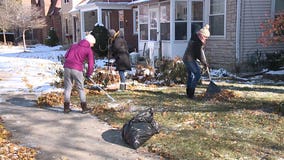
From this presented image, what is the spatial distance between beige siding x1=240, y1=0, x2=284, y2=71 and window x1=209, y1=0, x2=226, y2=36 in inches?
40.8

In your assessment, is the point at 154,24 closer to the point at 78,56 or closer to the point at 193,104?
the point at 193,104

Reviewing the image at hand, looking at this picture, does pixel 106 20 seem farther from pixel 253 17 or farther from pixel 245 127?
pixel 245 127

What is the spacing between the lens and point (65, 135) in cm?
586

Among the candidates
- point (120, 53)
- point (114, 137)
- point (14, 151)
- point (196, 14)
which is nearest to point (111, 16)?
point (196, 14)

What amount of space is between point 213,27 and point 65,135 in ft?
33.9

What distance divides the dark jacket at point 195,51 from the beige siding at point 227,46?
19.3ft

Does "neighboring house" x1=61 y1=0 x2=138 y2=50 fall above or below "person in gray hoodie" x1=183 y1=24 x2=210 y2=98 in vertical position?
above

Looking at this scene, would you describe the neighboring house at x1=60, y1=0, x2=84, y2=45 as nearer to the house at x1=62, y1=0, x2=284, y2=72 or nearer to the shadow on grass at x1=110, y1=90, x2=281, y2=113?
the house at x1=62, y1=0, x2=284, y2=72

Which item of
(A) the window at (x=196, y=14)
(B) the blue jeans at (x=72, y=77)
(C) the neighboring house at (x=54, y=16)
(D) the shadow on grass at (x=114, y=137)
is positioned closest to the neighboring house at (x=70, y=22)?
(C) the neighboring house at (x=54, y=16)

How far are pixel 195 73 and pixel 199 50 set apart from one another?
21.3 inches

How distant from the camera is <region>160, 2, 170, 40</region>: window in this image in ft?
52.4

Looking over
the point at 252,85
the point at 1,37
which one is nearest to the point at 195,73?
the point at 252,85

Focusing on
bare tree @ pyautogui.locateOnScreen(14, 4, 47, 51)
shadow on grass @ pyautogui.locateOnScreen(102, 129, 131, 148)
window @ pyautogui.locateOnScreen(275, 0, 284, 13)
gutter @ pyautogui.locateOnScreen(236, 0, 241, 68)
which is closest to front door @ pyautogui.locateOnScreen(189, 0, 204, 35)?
gutter @ pyautogui.locateOnScreen(236, 0, 241, 68)

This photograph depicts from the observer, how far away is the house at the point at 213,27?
525 inches
